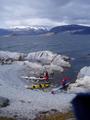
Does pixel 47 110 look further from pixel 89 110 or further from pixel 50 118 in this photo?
pixel 89 110

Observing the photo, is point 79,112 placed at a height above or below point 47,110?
above

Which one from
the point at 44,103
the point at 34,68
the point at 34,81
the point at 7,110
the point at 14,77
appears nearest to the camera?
the point at 7,110

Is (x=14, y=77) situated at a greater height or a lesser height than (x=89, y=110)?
lesser

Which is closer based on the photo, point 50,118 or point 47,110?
point 50,118

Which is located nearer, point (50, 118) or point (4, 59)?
point (50, 118)

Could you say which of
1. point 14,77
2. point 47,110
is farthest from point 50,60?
point 47,110

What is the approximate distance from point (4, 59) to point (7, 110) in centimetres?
A: 3916

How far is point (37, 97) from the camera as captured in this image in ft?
72.1

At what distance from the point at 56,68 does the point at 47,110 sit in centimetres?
2928

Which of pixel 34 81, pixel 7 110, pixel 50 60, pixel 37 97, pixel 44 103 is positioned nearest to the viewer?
pixel 7 110

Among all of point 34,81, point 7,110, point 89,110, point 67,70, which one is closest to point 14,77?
point 34,81

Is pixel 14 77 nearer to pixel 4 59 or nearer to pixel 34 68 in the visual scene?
pixel 34 68

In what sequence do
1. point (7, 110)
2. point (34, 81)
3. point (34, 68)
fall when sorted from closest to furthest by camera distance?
point (7, 110) < point (34, 81) < point (34, 68)

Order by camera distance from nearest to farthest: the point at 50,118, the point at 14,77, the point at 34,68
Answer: the point at 50,118 → the point at 14,77 → the point at 34,68
